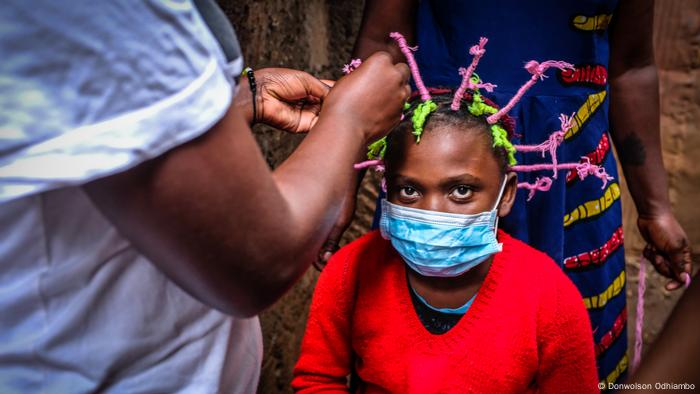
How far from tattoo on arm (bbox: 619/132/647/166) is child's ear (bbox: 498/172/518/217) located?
0.55 meters

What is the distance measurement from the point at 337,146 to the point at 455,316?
76 cm

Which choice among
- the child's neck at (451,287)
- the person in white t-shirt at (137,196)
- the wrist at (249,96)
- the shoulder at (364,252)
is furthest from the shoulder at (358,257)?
the person in white t-shirt at (137,196)

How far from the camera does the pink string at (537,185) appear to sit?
1.38m

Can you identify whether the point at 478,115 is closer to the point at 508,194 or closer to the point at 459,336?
the point at 508,194

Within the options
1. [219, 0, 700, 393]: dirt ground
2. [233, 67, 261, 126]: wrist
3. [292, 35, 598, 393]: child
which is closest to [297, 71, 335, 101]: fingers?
[233, 67, 261, 126]: wrist

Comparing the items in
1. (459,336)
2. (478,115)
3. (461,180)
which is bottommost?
(459,336)

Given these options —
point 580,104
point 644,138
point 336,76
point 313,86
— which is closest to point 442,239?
point 313,86

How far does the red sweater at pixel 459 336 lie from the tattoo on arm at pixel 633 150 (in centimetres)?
58

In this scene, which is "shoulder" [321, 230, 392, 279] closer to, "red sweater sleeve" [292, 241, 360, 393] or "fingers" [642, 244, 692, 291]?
"red sweater sleeve" [292, 241, 360, 393]

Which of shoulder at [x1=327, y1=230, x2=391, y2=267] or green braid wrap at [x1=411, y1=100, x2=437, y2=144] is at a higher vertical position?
green braid wrap at [x1=411, y1=100, x2=437, y2=144]

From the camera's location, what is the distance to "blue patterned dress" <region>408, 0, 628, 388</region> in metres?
1.44

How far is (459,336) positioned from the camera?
50.9 inches

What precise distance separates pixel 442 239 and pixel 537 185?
1.11 ft

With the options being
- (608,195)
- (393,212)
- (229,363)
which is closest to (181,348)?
(229,363)
